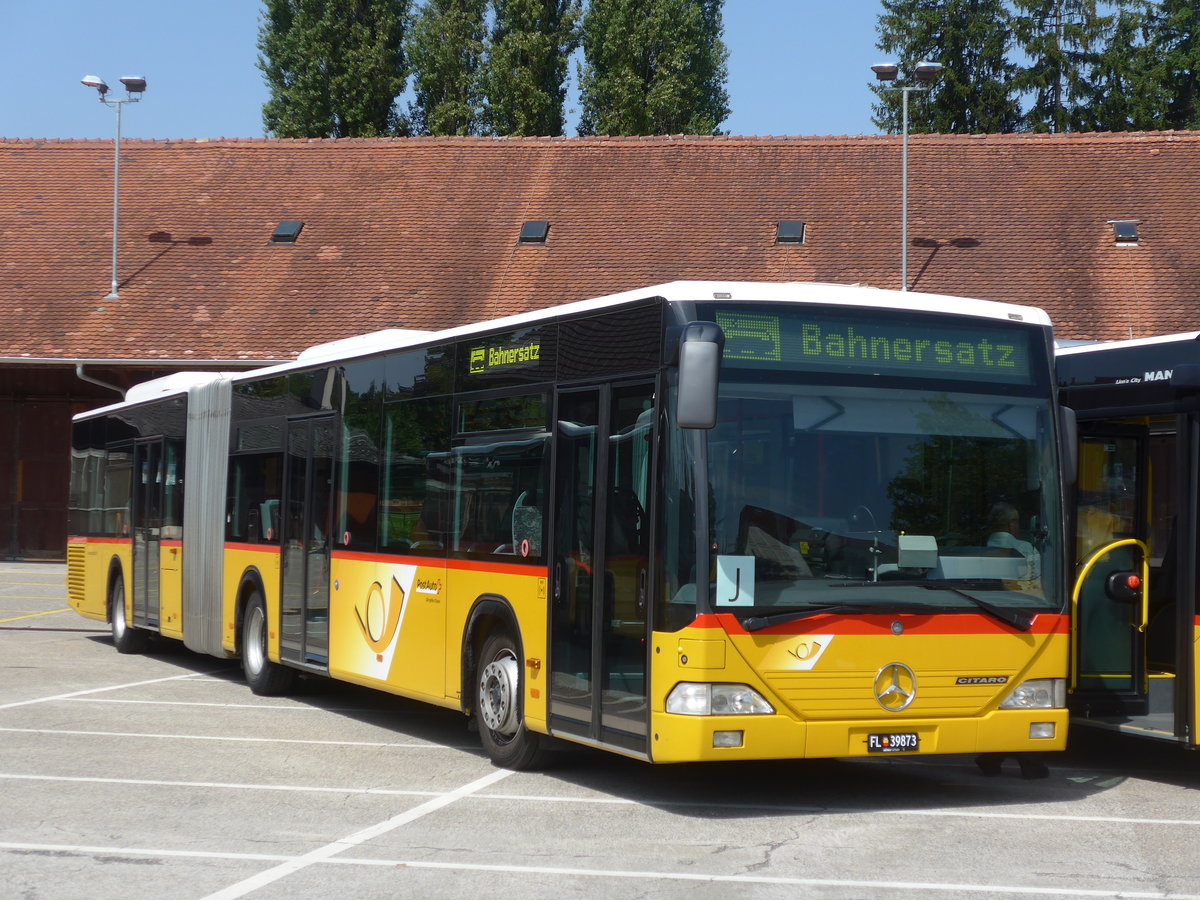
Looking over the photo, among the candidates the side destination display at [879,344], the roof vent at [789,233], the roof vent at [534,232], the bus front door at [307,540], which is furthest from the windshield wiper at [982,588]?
the roof vent at [534,232]

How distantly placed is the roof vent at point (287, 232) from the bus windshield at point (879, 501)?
2777 centimetres

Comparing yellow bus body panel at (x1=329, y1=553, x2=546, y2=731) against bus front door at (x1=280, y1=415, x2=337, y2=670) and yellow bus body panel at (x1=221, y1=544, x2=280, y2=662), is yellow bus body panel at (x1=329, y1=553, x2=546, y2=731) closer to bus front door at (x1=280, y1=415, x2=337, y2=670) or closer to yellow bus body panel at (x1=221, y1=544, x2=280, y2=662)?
bus front door at (x1=280, y1=415, x2=337, y2=670)

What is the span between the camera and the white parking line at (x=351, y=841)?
6.99m

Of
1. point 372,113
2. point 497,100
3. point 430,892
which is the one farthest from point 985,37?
point 430,892

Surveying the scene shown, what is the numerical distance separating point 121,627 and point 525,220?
704 inches

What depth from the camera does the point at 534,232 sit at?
3456cm

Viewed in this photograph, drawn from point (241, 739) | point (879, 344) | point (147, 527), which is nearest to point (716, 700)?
point (879, 344)

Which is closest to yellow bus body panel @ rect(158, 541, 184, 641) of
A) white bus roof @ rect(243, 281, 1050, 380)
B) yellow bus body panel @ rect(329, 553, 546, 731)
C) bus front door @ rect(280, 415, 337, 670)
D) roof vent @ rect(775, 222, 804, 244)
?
bus front door @ rect(280, 415, 337, 670)

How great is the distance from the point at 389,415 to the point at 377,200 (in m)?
25.4

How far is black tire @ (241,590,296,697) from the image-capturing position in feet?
47.8

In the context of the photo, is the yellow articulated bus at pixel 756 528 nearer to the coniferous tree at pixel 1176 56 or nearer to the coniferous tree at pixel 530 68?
the coniferous tree at pixel 530 68

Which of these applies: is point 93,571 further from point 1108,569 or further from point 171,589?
point 1108,569

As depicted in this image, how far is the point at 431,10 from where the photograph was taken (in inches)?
2028

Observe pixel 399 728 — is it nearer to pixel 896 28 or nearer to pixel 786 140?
pixel 786 140
